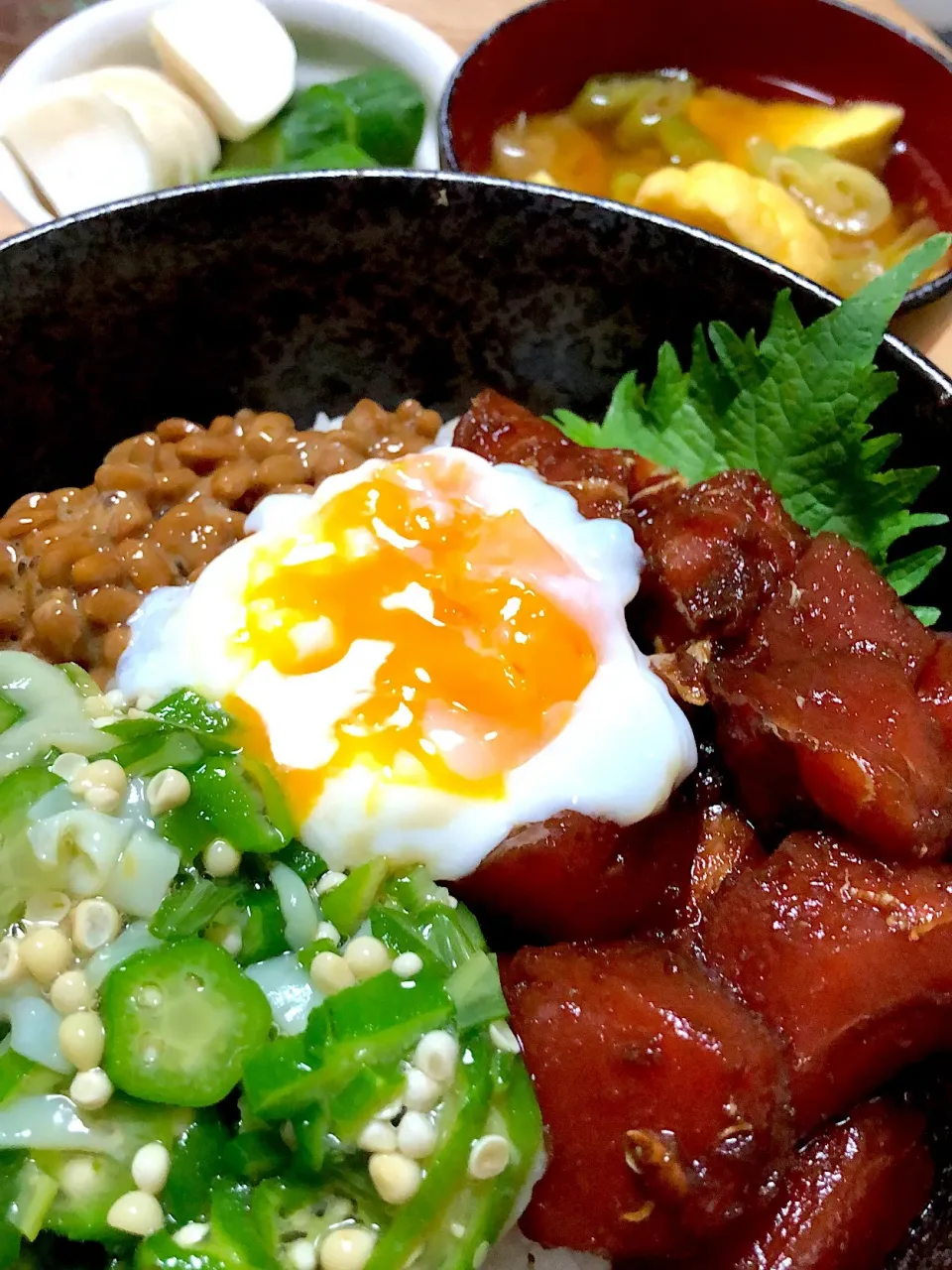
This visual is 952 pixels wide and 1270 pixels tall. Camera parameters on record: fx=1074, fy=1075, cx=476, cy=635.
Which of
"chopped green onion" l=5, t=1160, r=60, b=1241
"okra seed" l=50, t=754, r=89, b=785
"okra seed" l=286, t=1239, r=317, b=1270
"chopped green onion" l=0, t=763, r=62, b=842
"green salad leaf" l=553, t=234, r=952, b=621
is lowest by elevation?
"chopped green onion" l=5, t=1160, r=60, b=1241

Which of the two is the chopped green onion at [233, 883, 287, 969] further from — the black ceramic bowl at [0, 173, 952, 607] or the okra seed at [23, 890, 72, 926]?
the black ceramic bowl at [0, 173, 952, 607]

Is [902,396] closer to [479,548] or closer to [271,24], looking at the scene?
[479,548]

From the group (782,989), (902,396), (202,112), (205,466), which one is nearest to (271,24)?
(202,112)

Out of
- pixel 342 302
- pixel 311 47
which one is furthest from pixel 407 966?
pixel 311 47

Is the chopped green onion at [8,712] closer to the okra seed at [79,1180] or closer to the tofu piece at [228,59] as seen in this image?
the okra seed at [79,1180]

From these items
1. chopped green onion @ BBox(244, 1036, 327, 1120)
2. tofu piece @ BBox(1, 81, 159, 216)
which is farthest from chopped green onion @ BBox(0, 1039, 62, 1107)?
tofu piece @ BBox(1, 81, 159, 216)

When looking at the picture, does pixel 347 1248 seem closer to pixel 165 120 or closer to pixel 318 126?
pixel 165 120
